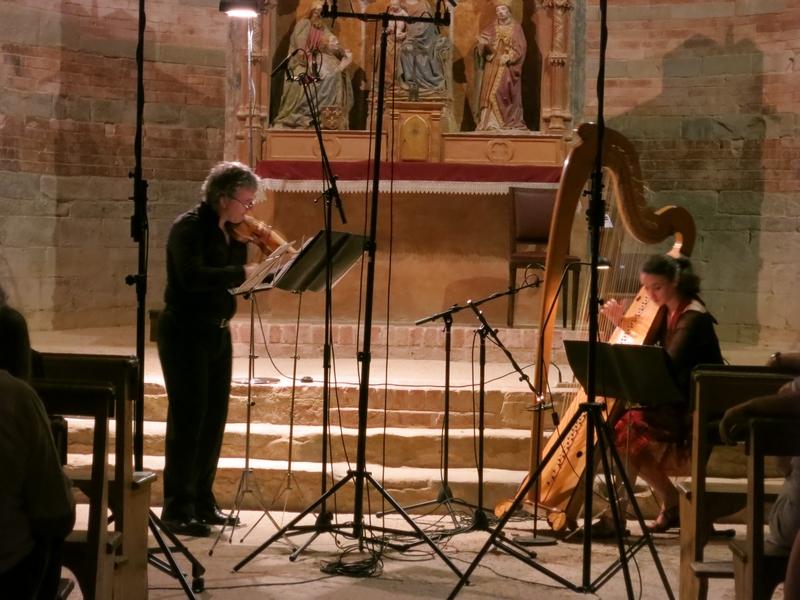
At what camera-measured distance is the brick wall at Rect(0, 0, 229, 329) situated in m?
9.12

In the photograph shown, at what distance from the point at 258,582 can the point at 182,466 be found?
883 millimetres

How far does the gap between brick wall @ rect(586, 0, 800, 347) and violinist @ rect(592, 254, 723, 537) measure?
450cm

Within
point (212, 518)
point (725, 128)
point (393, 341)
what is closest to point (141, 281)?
point (212, 518)

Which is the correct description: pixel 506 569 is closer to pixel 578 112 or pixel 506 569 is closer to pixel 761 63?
A: pixel 578 112

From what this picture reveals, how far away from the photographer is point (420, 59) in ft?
26.3

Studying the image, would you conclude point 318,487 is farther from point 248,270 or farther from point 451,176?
point 451,176

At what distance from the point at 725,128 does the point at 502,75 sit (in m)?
2.71

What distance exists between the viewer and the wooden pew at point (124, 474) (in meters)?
3.25

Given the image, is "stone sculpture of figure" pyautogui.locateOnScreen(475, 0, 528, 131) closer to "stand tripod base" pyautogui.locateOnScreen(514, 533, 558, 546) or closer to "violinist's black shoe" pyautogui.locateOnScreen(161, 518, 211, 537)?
"stand tripod base" pyautogui.locateOnScreen(514, 533, 558, 546)

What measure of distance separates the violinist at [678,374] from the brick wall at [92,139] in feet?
20.2

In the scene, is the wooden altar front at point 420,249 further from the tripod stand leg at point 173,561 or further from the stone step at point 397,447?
the tripod stand leg at point 173,561

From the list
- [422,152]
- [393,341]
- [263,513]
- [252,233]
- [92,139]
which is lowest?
[263,513]

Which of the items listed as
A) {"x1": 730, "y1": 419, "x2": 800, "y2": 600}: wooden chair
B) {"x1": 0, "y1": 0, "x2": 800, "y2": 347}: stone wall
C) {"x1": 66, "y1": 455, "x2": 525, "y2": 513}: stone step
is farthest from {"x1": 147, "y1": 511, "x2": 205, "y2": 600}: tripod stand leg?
{"x1": 0, "y1": 0, "x2": 800, "y2": 347}: stone wall

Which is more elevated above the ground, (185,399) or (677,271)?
(677,271)
